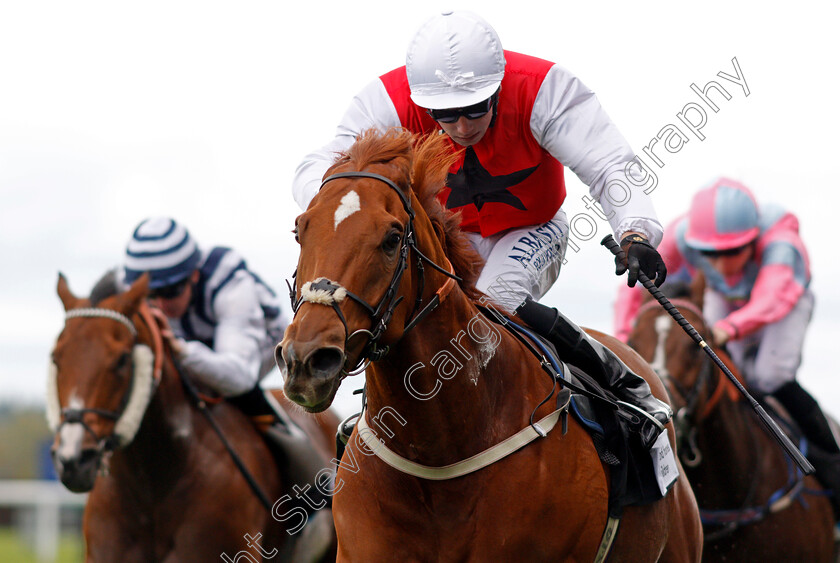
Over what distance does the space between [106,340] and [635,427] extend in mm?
3126

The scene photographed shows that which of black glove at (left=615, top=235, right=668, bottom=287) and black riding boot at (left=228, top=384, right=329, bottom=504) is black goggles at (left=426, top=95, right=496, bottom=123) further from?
black riding boot at (left=228, top=384, right=329, bottom=504)

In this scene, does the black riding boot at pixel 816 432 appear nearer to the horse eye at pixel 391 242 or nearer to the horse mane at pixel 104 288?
the horse mane at pixel 104 288

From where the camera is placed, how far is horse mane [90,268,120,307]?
20.0 ft

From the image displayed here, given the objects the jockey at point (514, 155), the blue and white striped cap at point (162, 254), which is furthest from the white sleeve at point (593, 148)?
the blue and white striped cap at point (162, 254)

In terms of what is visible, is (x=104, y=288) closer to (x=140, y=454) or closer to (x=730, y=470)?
(x=140, y=454)

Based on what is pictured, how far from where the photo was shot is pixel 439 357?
329 centimetres

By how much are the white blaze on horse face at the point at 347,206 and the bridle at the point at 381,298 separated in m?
0.15

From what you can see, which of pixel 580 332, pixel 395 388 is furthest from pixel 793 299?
pixel 395 388

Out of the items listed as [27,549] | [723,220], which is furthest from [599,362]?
[27,549]

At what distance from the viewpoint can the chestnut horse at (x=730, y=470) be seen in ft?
22.4

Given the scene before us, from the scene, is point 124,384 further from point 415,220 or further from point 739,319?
point 739,319

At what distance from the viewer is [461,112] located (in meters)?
3.74

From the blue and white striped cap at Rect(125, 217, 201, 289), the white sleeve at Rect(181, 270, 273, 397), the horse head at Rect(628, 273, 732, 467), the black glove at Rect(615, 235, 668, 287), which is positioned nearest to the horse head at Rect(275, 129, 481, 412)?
the black glove at Rect(615, 235, 668, 287)

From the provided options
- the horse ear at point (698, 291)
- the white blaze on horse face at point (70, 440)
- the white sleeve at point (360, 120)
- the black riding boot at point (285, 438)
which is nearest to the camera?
the white sleeve at point (360, 120)
